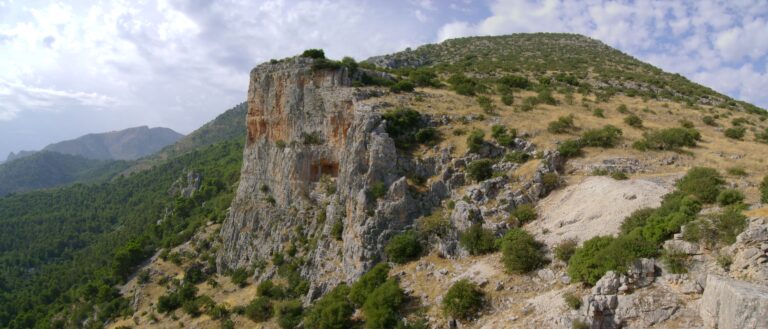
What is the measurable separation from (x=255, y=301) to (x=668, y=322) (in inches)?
929

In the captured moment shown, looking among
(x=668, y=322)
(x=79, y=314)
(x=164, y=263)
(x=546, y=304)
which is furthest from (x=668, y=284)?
(x=79, y=314)

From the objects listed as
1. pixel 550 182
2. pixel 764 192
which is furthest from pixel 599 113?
pixel 764 192

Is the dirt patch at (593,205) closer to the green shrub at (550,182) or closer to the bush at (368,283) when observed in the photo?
the green shrub at (550,182)

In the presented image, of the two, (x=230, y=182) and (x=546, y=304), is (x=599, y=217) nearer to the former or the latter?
(x=546, y=304)

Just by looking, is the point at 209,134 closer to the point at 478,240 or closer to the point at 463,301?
the point at 478,240

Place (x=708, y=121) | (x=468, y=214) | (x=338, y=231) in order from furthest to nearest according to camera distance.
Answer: (x=708, y=121) → (x=338, y=231) → (x=468, y=214)

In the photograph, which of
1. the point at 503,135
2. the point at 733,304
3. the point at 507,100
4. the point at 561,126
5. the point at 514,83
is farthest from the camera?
the point at 514,83

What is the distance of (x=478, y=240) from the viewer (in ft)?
61.6

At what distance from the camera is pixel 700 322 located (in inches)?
404

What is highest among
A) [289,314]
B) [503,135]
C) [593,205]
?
[503,135]

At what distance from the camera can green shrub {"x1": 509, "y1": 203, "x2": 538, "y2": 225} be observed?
18.8 meters

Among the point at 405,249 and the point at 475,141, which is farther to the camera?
the point at 475,141

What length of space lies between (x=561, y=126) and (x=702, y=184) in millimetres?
10679

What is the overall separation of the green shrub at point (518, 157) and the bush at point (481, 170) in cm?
113
